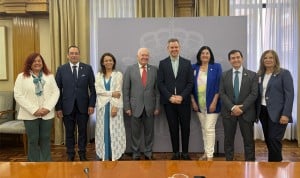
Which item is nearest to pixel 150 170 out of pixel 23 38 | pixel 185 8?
pixel 185 8

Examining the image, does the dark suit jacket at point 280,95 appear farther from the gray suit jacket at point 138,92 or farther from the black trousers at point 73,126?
the black trousers at point 73,126

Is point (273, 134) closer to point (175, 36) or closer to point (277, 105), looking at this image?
point (277, 105)

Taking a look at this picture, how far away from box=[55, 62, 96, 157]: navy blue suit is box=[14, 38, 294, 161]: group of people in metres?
0.01

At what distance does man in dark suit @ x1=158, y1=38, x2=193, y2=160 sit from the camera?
11.9ft

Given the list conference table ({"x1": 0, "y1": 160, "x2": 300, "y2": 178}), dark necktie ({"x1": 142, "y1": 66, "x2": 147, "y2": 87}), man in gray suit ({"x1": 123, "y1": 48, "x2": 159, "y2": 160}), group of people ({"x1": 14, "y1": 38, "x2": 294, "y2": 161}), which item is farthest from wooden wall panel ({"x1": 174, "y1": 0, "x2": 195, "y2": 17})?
conference table ({"x1": 0, "y1": 160, "x2": 300, "y2": 178})

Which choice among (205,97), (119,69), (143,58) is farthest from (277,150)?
(119,69)

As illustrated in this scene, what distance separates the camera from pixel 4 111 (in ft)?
14.7

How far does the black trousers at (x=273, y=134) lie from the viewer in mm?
3039

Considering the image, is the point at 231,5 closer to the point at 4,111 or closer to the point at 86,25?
the point at 86,25

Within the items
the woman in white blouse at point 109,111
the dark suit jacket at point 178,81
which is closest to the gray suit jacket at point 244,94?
the dark suit jacket at point 178,81

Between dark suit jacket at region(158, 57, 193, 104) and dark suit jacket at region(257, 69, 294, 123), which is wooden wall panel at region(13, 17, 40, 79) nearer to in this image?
dark suit jacket at region(158, 57, 193, 104)

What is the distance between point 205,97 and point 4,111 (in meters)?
2.95

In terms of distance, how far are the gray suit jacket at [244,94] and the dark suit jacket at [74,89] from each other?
1555 mm

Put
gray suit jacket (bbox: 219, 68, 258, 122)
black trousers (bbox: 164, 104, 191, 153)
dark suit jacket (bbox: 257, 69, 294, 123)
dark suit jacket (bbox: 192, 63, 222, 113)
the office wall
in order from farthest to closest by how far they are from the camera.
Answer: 1. the office wall
2. black trousers (bbox: 164, 104, 191, 153)
3. dark suit jacket (bbox: 192, 63, 222, 113)
4. gray suit jacket (bbox: 219, 68, 258, 122)
5. dark suit jacket (bbox: 257, 69, 294, 123)
